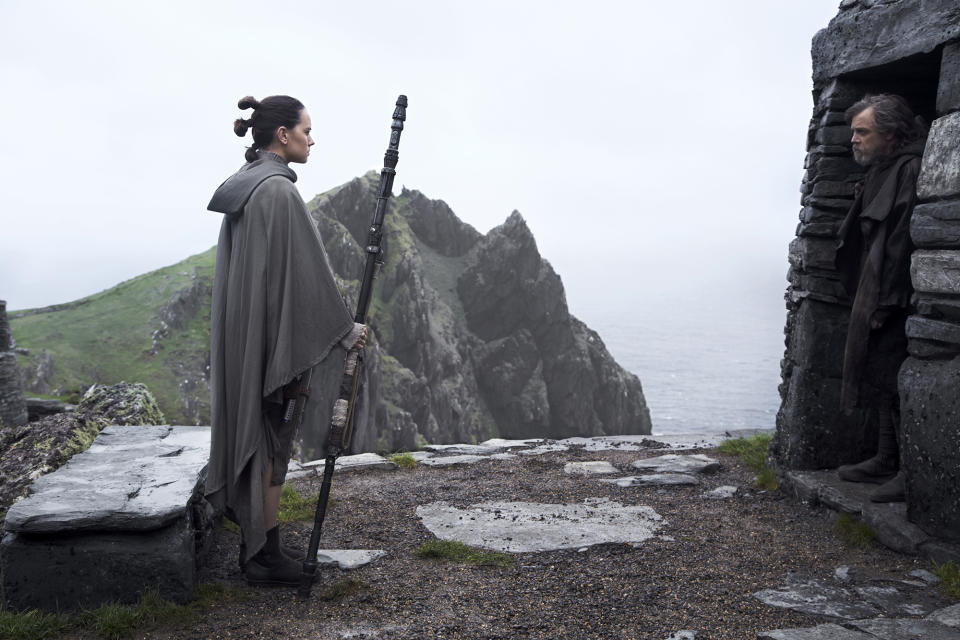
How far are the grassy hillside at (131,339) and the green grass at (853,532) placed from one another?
6527 cm

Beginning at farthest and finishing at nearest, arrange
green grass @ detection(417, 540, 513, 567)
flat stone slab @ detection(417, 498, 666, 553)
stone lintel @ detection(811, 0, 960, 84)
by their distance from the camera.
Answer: flat stone slab @ detection(417, 498, 666, 553) < stone lintel @ detection(811, 0, 960, 84) < green grass @ detection(417, 540, 513, 567)

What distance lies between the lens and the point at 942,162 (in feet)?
18.6

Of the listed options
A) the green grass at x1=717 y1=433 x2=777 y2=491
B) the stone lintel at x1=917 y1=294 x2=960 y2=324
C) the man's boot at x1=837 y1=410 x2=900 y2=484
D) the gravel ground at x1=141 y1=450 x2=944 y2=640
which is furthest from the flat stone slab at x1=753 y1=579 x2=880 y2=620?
the green grass at x1=717 y1=433 x2=777 y2=491

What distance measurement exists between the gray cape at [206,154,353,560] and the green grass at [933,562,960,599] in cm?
446

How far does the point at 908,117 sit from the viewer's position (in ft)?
21.7

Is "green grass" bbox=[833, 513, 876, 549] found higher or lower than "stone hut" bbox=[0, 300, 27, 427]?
lower

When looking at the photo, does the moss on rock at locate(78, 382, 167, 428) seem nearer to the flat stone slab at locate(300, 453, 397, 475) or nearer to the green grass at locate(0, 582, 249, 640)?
the flat stone slab at locate(300, 453, 397, 475)

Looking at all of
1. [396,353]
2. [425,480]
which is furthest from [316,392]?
[425,480]

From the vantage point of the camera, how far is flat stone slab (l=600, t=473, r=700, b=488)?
834cm

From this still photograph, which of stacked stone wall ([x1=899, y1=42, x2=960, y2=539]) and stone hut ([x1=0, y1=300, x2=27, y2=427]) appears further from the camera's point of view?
stone hut ([x1=0, y1=300, x2=27, y2=427])

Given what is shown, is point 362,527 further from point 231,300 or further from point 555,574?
point 231,300

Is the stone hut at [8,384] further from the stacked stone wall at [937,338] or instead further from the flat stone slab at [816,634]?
the stacked stone wall at [937,338]

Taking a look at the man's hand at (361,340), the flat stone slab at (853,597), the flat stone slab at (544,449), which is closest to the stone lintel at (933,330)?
the flat stone slab at (853,597)

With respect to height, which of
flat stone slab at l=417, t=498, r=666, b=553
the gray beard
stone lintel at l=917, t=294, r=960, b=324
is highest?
the gray beard
